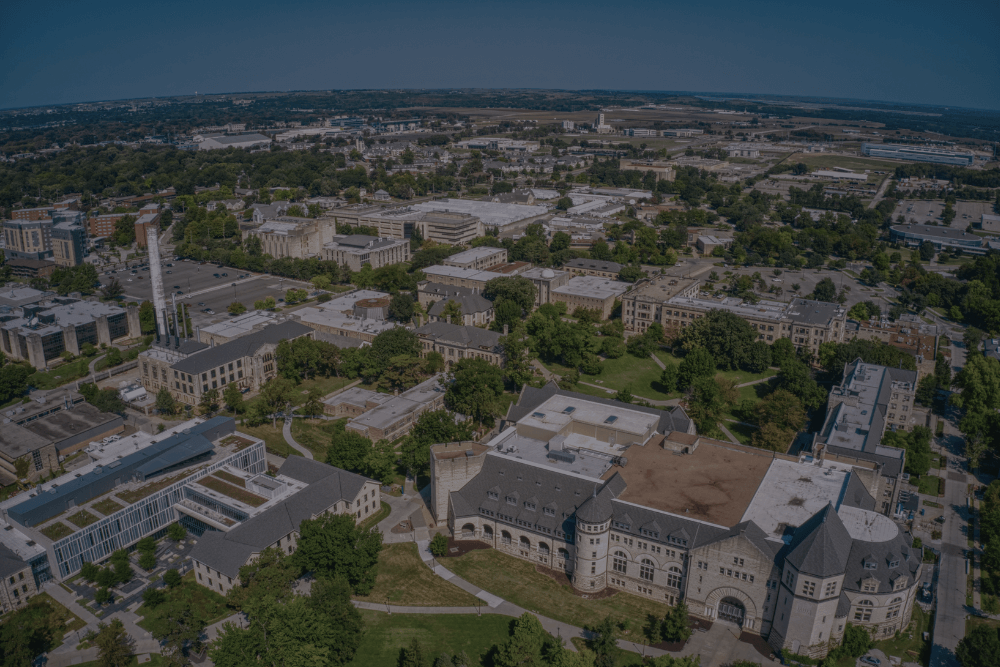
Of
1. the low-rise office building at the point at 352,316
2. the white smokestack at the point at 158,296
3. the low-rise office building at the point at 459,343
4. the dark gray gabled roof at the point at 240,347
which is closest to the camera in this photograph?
the dark gray gabled roof at the point at 240,347

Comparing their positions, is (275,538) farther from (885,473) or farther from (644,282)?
(644,282)

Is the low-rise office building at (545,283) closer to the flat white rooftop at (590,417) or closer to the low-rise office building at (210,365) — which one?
the low-rise office building at (210,365)

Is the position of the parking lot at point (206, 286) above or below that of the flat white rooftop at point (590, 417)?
below

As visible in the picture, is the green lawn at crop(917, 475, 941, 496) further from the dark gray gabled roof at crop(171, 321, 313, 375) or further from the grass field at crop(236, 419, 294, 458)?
the dark gray gabled roof at crop(171, 321, 313, 375)

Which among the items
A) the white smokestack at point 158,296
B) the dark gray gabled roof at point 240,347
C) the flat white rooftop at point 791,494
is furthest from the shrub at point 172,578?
the white smokestack at point 158,296

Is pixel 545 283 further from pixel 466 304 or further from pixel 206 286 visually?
pixel 206 286

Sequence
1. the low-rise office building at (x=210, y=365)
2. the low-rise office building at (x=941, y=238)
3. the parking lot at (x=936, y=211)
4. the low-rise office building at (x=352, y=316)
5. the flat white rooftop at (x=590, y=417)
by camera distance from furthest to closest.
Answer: the parking lot at (x=936, y=211) → the low-rise office building at (x=941, y=238) → the low-rise office building at (x=352, y=316) → the low-rise office building at (x=210, y=365) → the flat white rooftop at (x=590, y=417)

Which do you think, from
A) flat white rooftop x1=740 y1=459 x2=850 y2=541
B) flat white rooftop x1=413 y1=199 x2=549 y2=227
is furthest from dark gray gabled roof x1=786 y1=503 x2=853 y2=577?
flat white rooftop x1=413 y1=199 x2=549 y2=227

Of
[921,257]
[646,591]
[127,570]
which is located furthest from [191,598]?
[921,257]
